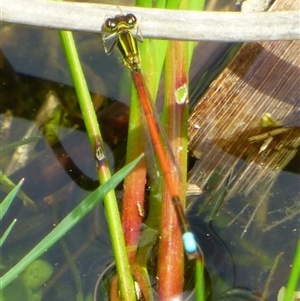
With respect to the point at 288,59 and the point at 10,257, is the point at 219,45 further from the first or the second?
the point at 10,257

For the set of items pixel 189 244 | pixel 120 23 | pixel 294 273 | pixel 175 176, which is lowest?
pixel 294 273

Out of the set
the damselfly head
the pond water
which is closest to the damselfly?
the damselfly head

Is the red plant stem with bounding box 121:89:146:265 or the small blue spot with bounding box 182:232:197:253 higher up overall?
the red plant stem with bounding box 121:89:146:265

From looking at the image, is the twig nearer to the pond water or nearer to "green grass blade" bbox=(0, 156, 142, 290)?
"green grass blade" bbox=(0, 156, 142, 290)

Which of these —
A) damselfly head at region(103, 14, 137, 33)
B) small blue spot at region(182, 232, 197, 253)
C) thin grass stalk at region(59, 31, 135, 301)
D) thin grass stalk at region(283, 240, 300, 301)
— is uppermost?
damselfly head at region(103, 14, 137, 33)

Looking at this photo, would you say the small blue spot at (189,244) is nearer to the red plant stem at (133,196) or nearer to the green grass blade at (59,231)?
the green grass blade at (59,231)

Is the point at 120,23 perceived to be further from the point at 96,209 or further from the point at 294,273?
the point at 294,273

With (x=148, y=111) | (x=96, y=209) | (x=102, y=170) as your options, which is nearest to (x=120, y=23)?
(x=148, y=111)
